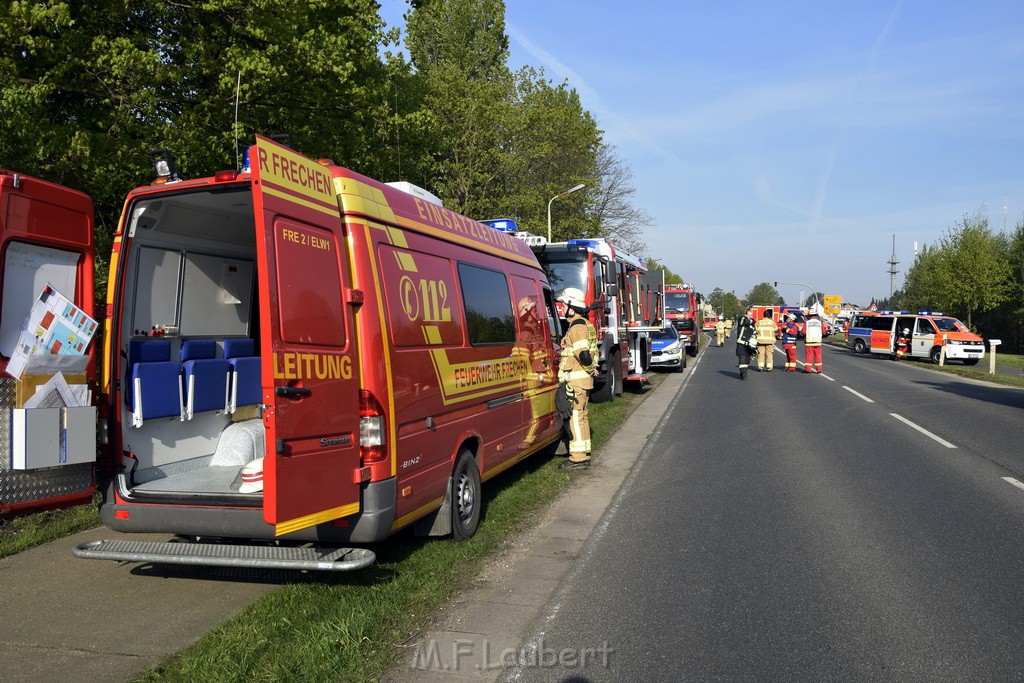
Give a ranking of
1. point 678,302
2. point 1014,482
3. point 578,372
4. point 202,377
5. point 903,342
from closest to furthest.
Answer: point 202,377, point 1014,482, point 578,372, point 903,342, point 678,302

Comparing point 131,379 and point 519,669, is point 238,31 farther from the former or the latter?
point 519,669

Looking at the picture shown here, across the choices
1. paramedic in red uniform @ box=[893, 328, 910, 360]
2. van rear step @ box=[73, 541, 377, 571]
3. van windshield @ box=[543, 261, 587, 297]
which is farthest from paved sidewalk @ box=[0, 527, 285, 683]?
paramedic in red uniform @ box=[893, 328, 910, 360]

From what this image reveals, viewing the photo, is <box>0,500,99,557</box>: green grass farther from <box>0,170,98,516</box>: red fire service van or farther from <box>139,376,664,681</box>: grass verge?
<box>139,376,664,681</box>: grass verge

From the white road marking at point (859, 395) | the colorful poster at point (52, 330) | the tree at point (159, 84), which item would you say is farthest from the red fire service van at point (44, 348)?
the white road marking at point (859, 395)

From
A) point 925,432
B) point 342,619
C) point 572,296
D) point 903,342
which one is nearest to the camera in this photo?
point 342,619

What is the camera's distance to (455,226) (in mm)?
6250

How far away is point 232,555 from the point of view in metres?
4.38

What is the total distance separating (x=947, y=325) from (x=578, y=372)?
91.6ft

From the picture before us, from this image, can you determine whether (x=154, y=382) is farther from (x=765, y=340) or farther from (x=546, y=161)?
(x=546, y=161)

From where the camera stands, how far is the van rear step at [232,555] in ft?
13.6

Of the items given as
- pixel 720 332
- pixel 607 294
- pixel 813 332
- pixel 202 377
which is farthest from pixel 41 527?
pixel 720 332

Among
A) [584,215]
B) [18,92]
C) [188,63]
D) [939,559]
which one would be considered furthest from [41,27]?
[584,215]

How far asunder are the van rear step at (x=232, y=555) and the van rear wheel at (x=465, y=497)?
1.32 m

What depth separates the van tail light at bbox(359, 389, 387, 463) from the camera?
178 inches
